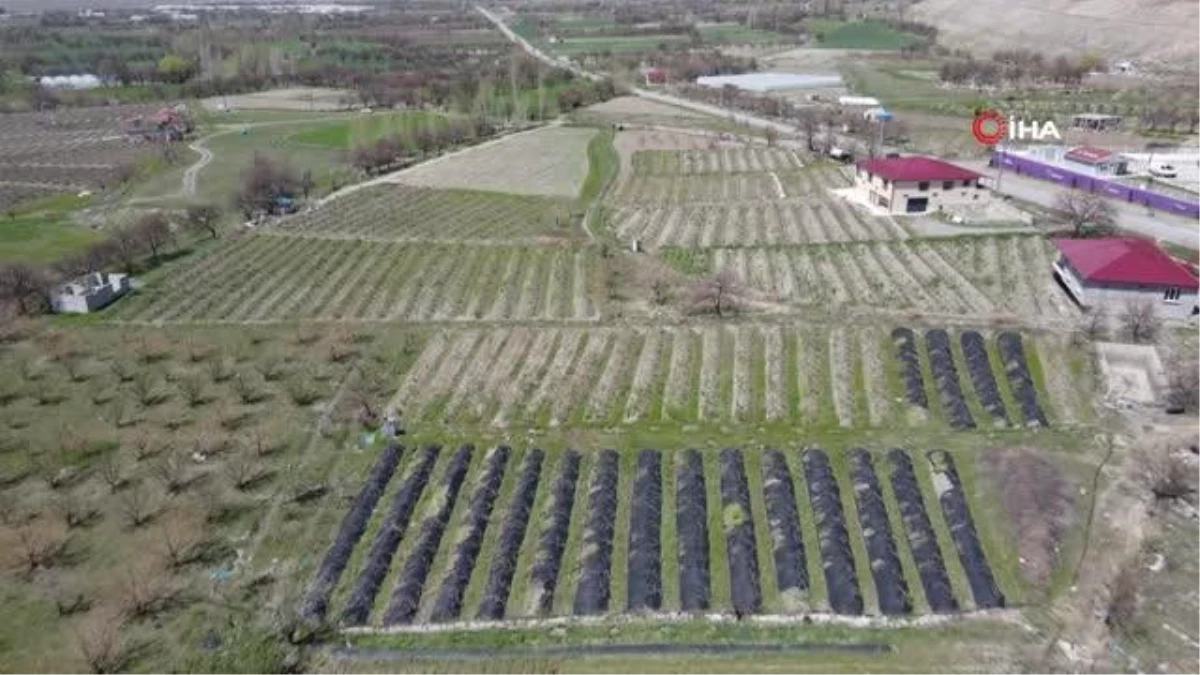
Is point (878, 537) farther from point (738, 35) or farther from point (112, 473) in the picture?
point (738, 35)

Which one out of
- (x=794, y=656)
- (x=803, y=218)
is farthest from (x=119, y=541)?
(x=803, y=218)

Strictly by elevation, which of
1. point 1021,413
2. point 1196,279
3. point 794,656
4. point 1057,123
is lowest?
point 794,656

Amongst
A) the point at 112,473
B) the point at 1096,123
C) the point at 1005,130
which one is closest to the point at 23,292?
the point at 112,473

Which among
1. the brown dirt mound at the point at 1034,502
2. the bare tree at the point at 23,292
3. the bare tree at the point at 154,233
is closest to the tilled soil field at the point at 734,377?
the brown dirt mound at the point at 1034,502

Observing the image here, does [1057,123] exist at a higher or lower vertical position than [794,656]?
higher

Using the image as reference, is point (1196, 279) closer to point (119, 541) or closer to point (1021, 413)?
point (1021, 413)
